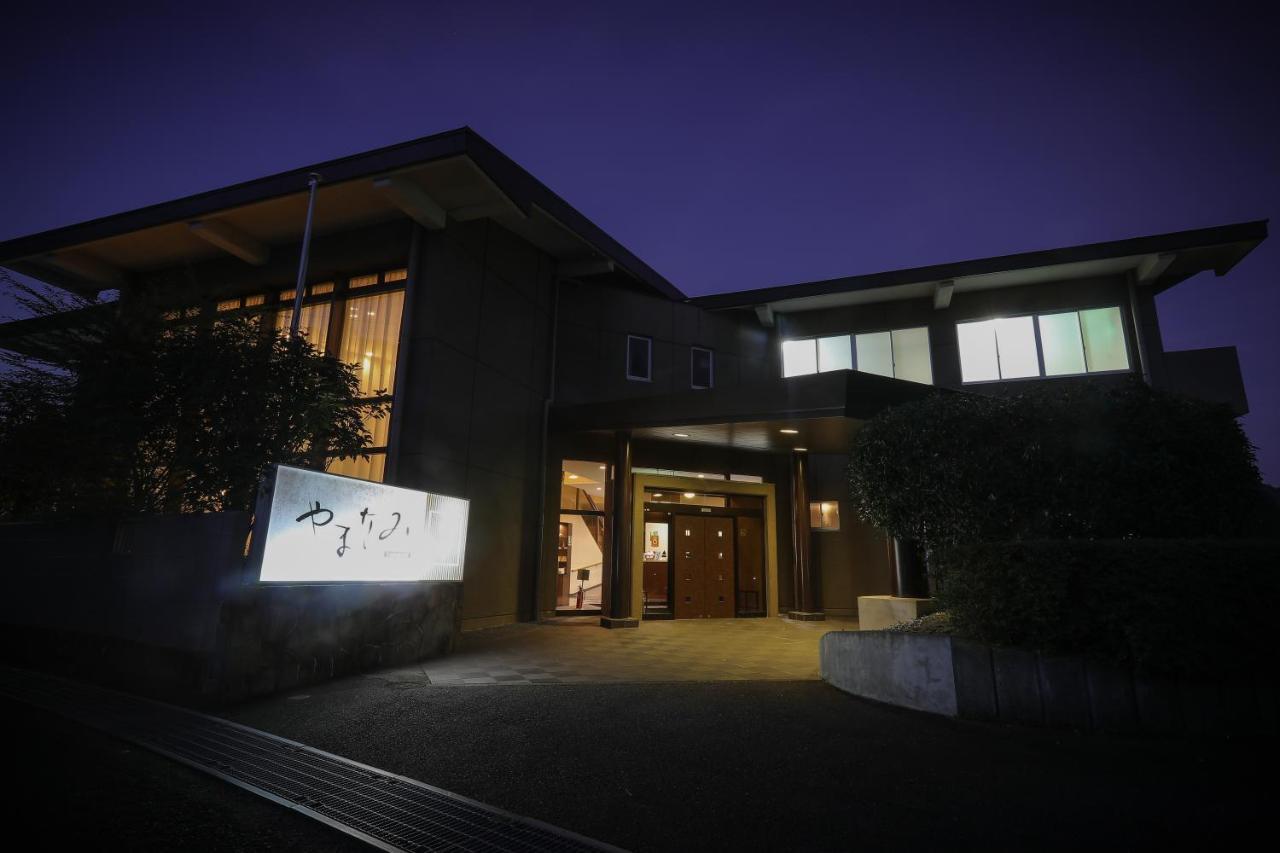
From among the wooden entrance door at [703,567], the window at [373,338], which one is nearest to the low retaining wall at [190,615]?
the window at [373,338]

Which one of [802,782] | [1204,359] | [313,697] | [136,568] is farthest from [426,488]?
[1204,359]

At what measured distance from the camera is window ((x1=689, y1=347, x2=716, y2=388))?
1641cm

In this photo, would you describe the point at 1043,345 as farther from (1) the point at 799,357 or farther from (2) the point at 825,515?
(2) the point at 825,515

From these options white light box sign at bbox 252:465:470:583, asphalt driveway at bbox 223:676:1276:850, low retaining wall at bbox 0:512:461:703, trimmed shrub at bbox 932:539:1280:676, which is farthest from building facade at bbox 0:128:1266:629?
trimmed shrub at bbox 932:539:1280:676

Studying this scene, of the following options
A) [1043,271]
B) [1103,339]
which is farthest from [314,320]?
[1103,339]

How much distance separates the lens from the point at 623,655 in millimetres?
8953

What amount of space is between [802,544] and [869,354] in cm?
578

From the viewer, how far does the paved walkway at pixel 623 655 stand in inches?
284

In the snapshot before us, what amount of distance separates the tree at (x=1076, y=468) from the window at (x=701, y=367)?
9.27 metres

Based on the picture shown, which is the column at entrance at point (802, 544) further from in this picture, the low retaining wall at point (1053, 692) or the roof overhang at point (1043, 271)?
the low retaining wall at point (1053, 692)

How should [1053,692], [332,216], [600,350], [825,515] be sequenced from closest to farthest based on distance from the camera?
[1053,692], [332,216], [600,350], [825,515]

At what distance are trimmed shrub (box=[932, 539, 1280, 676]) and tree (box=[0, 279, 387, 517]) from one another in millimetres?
8001

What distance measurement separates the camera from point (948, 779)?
3840 mm

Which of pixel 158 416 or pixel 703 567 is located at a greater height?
pixel 158 416
